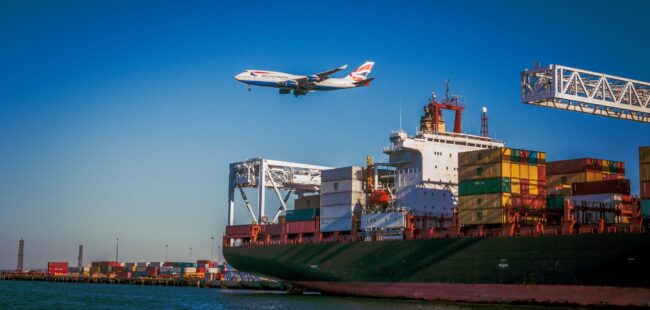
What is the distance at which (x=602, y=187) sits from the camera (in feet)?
144

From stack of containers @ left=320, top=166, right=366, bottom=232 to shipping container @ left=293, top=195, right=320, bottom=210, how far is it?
518cm

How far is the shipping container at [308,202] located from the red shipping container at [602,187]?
2377cm

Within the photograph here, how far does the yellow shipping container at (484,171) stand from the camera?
1729 inches

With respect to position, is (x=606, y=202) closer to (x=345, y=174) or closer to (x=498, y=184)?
(x=498, y=184)

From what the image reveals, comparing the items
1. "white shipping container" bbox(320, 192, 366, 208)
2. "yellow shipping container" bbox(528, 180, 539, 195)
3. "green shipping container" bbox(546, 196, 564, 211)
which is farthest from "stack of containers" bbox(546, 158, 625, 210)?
"white shipping container" bbox(320, 192, 366, 208)

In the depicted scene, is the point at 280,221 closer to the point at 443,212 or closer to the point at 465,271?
the point at 443,212

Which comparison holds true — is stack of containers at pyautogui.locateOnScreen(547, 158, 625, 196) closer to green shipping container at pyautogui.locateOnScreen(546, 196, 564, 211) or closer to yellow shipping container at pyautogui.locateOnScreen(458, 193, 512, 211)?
green shipping container at pyautogui.locateOnScreen(546, 196, 564, 211)

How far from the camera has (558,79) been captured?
35.6 metres

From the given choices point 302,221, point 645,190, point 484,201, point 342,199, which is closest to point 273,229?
point 302,221

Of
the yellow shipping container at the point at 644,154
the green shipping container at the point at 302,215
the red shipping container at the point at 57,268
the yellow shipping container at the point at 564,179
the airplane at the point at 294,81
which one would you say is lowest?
the red shipping container at the point at 57,268

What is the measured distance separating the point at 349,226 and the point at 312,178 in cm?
1426

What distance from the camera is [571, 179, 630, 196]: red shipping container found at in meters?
43.2

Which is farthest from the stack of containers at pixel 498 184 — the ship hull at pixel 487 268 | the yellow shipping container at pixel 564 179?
the yellow shipping container at pixel 564 179

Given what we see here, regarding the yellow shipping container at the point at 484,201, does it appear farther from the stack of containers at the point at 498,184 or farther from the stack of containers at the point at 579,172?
the stack of containers at the point at 579,172
